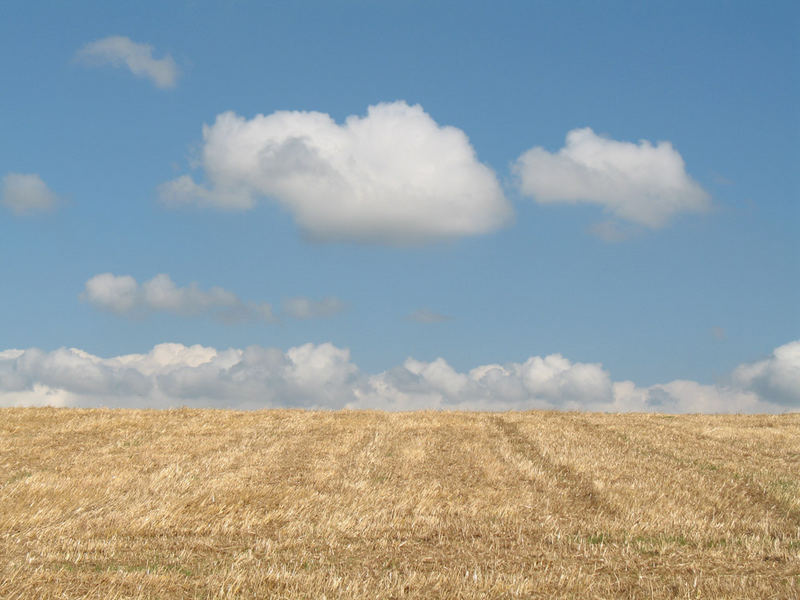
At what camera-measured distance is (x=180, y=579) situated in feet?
38.7

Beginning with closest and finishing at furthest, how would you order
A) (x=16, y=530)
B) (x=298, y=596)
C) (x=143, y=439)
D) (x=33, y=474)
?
(x=298, y=596) → (x=16, y=530) → (x=33, y=474) → (x=143, y=439)

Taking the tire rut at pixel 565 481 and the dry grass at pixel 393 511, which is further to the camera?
the tire rut at pixel 565 481

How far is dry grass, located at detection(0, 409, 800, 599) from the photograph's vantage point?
11.8 meters

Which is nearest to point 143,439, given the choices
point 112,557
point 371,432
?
point 371,432

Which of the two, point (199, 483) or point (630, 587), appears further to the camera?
point (199, 483)

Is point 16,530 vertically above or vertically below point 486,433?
below

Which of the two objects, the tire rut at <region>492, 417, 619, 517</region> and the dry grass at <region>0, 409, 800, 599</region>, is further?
the tire rut at <region>492, 417, 619, 517</region>

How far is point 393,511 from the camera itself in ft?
55.0

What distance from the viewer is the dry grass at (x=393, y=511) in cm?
1184

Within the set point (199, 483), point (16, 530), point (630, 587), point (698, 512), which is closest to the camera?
point (630, 587)

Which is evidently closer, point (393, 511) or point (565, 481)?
point (393, 511)

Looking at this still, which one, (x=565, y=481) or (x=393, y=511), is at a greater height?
(x=565, y=481)

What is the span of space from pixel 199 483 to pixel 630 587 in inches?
447

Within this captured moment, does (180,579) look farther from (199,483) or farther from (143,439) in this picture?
(143,439)
